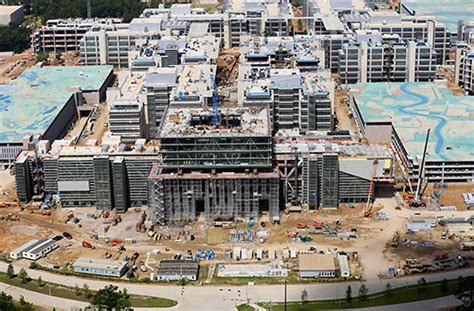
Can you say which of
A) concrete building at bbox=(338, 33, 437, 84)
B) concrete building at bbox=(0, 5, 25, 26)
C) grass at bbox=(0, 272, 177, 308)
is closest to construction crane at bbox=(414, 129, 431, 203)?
grass at bbox=(0, 272, 177, 308)

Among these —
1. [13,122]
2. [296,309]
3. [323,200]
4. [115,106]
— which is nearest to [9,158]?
[13,122]

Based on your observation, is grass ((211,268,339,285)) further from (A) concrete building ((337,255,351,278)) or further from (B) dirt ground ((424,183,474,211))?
(B) dirt ground ((424,183,474,211))

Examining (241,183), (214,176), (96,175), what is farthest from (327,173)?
(96,175)

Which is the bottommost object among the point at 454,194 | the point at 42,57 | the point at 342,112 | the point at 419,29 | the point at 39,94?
the point at 454,194

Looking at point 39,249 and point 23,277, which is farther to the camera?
point 39,249

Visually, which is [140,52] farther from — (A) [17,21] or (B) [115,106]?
(A) [17,21]

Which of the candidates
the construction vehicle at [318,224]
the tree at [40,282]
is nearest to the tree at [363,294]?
the construction vehicle at [318,224]

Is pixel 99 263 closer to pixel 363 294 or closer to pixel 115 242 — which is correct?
pixel 115 242
